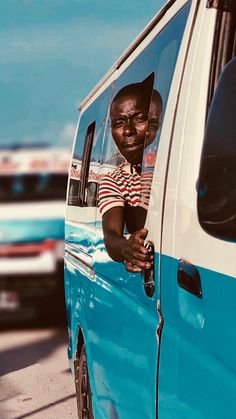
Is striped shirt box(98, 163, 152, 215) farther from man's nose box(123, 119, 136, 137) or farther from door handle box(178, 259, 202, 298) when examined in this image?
door handle box(178, 259, 202, 298)

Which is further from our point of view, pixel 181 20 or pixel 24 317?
pixel 24 317

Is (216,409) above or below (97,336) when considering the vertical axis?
above

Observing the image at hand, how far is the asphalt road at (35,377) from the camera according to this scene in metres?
6.30

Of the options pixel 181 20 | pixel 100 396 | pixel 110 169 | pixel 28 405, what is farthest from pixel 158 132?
pixel 28 405

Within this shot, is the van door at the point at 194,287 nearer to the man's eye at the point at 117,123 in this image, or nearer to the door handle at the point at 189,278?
the door handle at the point at 189,278

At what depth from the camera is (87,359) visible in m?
4.76

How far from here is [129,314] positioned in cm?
324

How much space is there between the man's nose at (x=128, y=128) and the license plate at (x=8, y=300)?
751 cm

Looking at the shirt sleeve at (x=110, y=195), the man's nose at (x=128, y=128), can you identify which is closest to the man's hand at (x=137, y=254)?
the shirt sleeve at (x=110, y=195)

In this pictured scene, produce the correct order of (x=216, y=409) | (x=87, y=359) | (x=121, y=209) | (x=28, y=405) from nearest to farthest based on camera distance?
(x=216, y=409) → (x=121, y=209) → (x=87, y=359) → (x=28, y=405)

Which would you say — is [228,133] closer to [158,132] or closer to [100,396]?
[158,132]

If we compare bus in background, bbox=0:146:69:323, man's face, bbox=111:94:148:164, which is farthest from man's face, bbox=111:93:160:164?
bus in background, bbox=0:146:69:323

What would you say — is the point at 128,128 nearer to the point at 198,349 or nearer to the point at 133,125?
the point at 133,125

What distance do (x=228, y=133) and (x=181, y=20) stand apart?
1.01 meters
